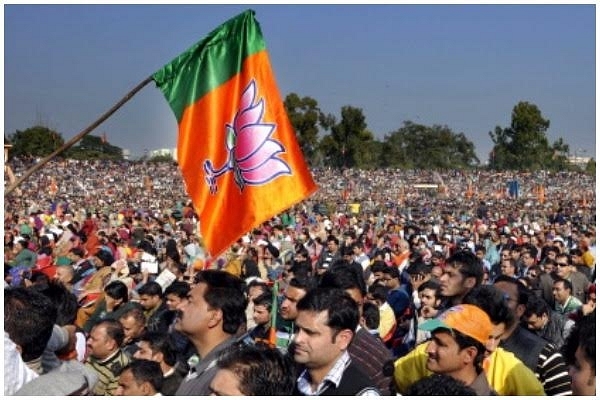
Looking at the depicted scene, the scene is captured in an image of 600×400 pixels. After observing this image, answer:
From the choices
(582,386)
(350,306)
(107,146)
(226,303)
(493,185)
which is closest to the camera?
(582,386)

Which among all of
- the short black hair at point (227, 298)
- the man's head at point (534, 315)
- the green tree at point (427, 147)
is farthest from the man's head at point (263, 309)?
the green tree at point (427, 147)

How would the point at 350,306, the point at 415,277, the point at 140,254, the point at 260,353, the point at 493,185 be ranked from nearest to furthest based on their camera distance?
the point at 260,353 → the point at 350,306 → the point at 415,277 → the point at 140,254 → the point at 493,185

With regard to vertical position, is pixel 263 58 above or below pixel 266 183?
above

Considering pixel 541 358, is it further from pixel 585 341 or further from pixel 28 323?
pixel 28 323

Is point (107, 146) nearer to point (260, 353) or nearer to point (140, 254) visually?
point (140, 254)

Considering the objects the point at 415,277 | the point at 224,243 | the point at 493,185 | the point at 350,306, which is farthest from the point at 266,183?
the point at 493,185

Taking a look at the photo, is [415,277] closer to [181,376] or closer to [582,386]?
[181,376]

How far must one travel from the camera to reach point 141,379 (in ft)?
13.9

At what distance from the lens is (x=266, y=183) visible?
5.24 meters

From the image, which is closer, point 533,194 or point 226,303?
point 226,303

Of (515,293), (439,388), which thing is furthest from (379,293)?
(439,388)

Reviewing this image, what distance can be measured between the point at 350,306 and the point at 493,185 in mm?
40549

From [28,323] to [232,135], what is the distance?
1929 mm

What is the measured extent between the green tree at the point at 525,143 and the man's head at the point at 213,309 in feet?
171
